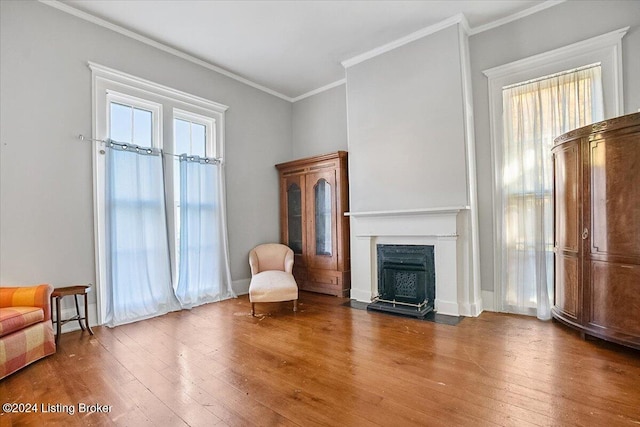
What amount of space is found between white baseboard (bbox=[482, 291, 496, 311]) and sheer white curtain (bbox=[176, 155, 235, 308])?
3.45 m

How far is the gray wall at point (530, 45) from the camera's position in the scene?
9.48 ft

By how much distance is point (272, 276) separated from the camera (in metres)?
4.02

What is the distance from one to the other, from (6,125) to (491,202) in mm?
5159

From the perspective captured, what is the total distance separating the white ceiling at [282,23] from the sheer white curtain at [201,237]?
1.54 metres

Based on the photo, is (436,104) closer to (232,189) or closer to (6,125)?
(232,189)

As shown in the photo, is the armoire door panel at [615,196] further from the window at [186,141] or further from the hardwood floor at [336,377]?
the window at [186,141]

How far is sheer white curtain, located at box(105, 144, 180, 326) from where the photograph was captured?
11.3ft

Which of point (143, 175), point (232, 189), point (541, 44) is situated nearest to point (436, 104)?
point (541, 44)

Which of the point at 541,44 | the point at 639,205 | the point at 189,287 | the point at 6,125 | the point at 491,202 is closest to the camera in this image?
the point at 639,205

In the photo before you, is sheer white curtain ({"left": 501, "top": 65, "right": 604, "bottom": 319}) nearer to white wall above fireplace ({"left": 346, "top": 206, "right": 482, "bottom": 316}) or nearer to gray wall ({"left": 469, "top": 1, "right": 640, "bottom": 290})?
gray wall ({"left": 469, "top": 1, "right": 640, "bottom": 290})

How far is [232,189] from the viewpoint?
4.80 meters

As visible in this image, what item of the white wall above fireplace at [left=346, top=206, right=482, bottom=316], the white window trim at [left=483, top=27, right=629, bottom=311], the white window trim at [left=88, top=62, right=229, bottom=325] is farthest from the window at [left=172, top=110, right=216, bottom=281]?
the white window trim at [left=483, top=27, right=629, bottom=311]

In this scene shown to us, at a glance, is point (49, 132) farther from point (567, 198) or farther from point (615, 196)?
point (615, 196)

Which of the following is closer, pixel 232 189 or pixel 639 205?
pixel 639 205
